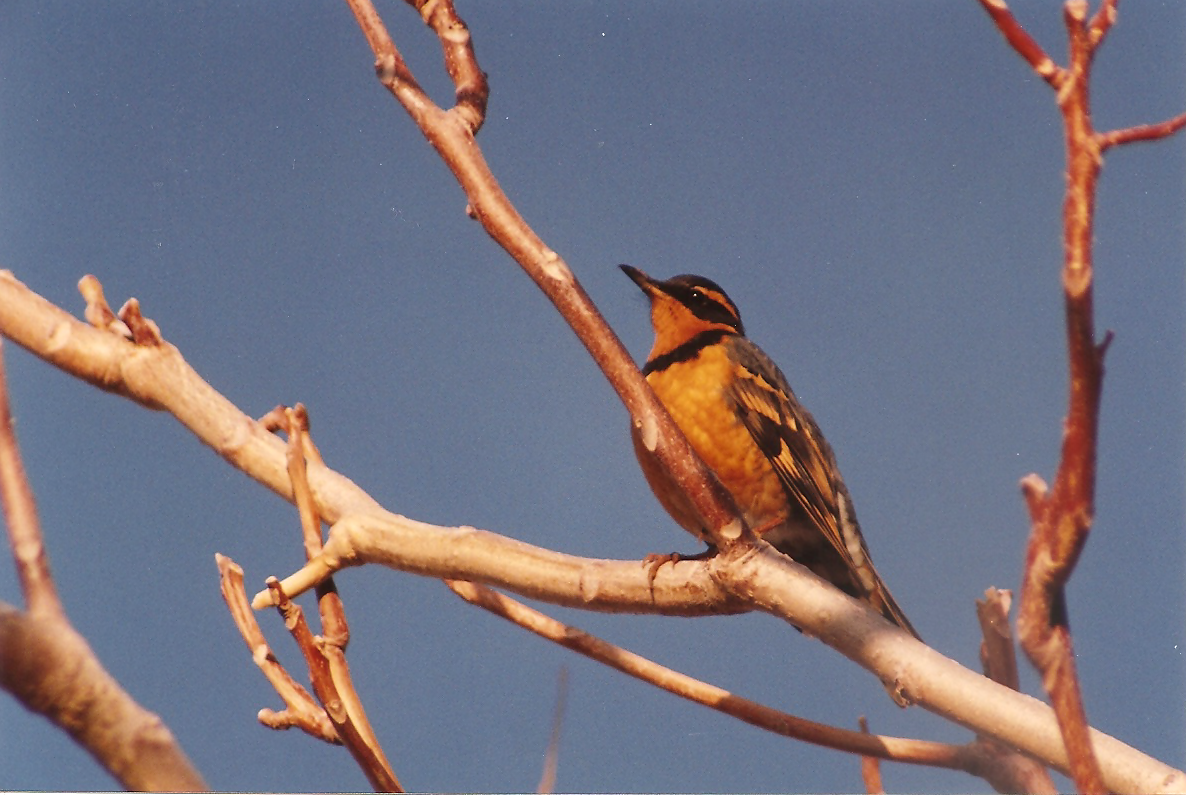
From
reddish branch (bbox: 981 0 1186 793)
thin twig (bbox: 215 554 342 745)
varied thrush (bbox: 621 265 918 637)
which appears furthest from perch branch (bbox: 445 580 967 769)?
varied thrush (bbox: 621 265 918 637)

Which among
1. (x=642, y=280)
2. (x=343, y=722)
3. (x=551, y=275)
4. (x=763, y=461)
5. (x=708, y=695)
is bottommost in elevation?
(x=343, y=722)

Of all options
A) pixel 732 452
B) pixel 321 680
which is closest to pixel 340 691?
pixel 321 680

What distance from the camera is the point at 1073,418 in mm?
1020

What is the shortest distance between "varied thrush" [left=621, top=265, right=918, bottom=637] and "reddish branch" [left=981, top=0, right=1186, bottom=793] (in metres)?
2.65

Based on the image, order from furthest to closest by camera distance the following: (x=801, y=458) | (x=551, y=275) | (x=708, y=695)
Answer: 1. (x=801, y=458)
2. (x=708, y=695)
3. (x=551, y=275)

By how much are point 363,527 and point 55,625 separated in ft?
4.48

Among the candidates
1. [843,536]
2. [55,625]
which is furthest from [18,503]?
[843,536]

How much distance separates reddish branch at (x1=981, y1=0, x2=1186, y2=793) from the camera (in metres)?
1.01

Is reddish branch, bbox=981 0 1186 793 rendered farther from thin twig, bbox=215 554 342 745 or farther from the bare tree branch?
thin twig, bbox=215 554 342 745

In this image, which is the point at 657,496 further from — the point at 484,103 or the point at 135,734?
the point at 135,734

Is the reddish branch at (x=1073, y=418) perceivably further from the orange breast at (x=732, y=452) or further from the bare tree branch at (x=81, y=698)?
the orange breast at (x=732, y=452)

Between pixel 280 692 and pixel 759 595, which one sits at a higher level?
pixel 759 595

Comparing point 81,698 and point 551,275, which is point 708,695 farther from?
point 81,698

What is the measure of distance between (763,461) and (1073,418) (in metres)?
3.10
